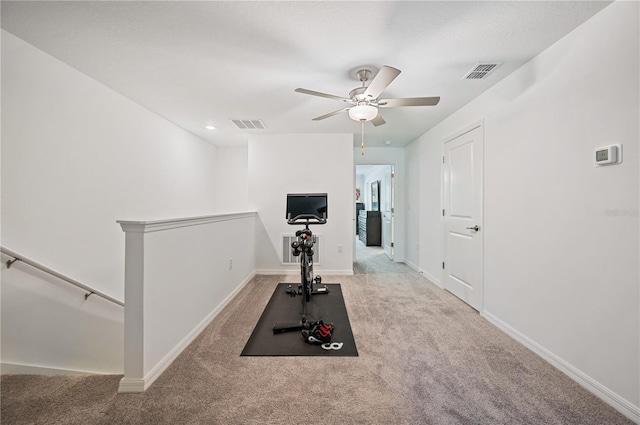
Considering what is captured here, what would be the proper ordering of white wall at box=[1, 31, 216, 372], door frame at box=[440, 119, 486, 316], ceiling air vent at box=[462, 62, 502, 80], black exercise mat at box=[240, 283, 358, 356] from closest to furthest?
white wall at box=[1, 31, 216, 372], black exercise mat at box=[240, 283, 358, 356], ceiling air vent at box=[462, 62, 502, 80], door frame at box=[440, 119, 486, 316]

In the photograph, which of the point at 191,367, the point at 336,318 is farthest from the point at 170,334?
the point at 336,318

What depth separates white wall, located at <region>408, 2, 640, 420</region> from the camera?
1.37 metres

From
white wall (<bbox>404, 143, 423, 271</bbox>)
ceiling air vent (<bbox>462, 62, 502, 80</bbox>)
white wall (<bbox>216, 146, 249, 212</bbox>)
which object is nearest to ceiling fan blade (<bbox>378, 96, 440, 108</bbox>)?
ceiling air vent (<bbox>462, 62, 502, 80</bbox>)

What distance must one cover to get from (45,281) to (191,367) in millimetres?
1451

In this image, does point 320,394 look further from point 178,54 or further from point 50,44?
point 50,44

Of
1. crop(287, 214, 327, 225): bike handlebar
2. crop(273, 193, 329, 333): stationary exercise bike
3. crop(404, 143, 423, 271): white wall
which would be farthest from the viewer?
crop(404, 143, 423, 271): white wall

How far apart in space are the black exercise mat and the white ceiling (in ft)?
7.69

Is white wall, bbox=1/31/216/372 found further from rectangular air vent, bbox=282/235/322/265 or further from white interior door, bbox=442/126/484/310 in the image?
white interior door, bbox=442/126/484/310

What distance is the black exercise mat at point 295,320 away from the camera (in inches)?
75.5

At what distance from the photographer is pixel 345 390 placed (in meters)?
1.51

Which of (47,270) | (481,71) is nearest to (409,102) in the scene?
(481,71)

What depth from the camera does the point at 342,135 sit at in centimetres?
409

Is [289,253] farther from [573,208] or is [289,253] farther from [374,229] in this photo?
[374,229]

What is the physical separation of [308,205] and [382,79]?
1.75 metres
